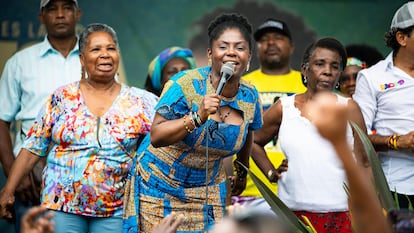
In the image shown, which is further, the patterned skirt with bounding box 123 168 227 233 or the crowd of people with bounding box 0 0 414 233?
the patterned skirt with bounding box 123 168 227 233

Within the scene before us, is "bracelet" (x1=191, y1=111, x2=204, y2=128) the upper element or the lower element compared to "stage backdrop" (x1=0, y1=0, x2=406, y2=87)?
lower

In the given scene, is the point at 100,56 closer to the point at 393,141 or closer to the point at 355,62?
the point at 393,141

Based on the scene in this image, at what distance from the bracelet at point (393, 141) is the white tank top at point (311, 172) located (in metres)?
0.24

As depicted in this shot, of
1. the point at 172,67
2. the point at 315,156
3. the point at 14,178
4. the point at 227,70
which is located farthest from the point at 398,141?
the point at 14,178

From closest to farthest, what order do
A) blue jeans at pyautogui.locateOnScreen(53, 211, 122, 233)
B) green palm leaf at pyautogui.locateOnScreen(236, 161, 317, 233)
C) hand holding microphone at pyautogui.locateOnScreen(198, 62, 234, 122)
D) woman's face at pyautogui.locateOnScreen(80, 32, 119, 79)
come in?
green palm leaf at pyautogui.locateOnScreen(236, 161, 317, 233)
hand holding microphone at pyautogui.locateOnScreen(198, 62, 234, 122)
blue jeans at pyautogui.locateOnScreen(53, 211, 122, 233)
woman's face at pyautogui.locateOnScreen(80, 32, 119, 79)

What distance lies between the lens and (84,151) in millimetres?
5168

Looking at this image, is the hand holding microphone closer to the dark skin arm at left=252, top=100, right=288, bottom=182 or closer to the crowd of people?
the crowd of people

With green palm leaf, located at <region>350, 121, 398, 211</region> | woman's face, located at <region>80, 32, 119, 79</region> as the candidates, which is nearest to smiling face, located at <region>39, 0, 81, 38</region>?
woman's face, located at <region>80, 32, 119, 79</region>

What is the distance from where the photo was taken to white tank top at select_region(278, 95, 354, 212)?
5.28 m

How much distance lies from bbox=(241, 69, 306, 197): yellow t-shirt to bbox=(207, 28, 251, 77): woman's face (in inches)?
63.5

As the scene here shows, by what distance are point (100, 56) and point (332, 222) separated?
1.72 metres

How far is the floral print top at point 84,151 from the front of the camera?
5.16 metres

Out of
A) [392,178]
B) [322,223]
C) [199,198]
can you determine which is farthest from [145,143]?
[392,178]

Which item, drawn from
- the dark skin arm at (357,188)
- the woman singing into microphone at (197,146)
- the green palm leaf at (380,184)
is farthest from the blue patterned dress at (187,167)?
the dark skin arm at (357,188)
